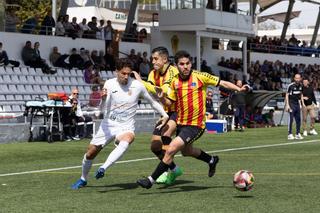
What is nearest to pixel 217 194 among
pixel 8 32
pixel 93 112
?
pixel 93 112

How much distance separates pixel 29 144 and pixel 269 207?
1440 cm

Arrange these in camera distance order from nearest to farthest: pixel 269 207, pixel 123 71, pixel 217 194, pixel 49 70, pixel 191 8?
pixel 269 207 → pixel 217 194 → pixel 123 71 → pixel 49 70 → pixel 191 8

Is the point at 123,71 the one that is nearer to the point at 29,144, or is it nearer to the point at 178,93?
the point at 178,93

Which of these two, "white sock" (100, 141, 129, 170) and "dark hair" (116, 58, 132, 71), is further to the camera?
"dark hair" (116, 58, 132, 71)

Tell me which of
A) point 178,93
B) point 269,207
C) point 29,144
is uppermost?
point 178,93

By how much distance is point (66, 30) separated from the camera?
115 feet

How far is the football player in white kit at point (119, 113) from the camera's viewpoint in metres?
11.4

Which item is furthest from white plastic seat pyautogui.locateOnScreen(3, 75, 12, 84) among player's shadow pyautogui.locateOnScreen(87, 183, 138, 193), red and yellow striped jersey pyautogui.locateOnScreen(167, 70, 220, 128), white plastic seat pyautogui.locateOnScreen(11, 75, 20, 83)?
red and yellow striped jersey pyautogui.locateOnScreen(167, 70, 220, 128)

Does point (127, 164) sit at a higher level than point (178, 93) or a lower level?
lower

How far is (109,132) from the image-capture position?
11484mm

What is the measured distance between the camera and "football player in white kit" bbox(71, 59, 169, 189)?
11.4 meters

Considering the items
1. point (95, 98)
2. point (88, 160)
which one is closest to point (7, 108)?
point (95, 98)

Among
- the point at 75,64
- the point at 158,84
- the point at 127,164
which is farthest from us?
the point at 75,64

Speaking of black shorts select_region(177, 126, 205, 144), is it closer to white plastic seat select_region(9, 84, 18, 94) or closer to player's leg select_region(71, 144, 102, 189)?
player's leg select_region(71, 144, 102, 189)
